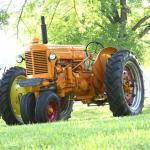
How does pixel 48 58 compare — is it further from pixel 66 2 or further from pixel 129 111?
pixel 66 2

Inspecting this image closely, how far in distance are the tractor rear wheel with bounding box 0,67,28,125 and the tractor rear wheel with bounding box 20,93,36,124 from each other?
1.94 ft

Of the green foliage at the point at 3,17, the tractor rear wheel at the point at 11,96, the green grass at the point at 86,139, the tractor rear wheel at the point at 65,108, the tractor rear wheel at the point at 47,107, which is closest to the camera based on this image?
the green grass at the point at 86,139

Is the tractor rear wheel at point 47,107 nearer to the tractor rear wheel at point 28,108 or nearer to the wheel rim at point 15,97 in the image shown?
the tractor rear wheel at point 28,108

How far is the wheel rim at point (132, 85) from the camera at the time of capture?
1228 cm

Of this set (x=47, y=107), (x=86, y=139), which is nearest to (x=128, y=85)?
(x=47, y=107)

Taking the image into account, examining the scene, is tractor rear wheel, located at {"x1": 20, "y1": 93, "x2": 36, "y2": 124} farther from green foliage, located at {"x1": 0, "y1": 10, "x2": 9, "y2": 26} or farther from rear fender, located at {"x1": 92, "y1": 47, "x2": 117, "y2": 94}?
green foliage, located at {"x1": 0, "y1": 10, "x2": 9, "y2": 26}

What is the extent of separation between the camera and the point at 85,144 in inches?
209

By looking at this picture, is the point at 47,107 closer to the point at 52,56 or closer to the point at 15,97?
the point at 52,56

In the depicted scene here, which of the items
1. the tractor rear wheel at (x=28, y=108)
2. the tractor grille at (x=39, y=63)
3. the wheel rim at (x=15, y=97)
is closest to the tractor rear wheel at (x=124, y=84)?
the tractor grille at (x=39, y=63)

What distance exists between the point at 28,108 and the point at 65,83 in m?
1.14

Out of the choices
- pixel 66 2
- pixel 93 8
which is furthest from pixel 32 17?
pixel 93 8

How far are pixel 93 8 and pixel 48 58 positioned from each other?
12.5 meters

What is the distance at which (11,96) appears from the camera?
12.4 m

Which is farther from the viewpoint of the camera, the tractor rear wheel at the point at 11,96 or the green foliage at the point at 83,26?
the green foliage at the point at 83,26
